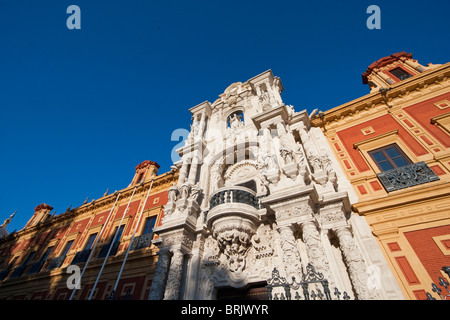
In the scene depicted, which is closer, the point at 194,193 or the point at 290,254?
the point at 290,254

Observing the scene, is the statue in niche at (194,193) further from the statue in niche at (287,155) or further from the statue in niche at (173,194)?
the statue in niche at (287,155)

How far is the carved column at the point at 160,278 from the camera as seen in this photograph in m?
7.44

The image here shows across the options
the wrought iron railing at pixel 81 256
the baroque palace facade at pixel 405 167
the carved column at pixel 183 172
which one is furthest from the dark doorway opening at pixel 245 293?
the wrought iron railing at pixel 81 256

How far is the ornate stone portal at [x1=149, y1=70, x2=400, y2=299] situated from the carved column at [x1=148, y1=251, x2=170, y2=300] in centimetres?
3

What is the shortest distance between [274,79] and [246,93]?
83.1 inches

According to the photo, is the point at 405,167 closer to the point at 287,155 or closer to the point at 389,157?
the point at 389,157

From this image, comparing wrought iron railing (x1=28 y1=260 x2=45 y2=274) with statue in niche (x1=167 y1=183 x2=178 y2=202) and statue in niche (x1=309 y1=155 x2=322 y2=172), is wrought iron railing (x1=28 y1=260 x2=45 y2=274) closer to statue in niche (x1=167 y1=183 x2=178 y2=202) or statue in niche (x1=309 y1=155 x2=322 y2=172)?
statue in niche (x1=167 y1=183 x2=178 y2=202)

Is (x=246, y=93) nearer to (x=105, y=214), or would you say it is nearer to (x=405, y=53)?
(x=405, y=53)

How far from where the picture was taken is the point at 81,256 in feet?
46.8

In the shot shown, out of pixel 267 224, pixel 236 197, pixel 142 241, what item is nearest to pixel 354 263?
pixel 267 224

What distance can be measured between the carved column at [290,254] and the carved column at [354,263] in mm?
1321

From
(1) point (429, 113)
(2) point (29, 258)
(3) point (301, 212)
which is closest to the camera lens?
(3) point (301, 212)

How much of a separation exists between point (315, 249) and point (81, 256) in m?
15.1
